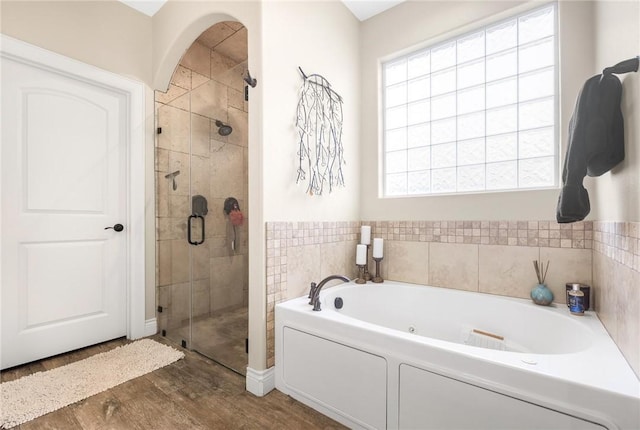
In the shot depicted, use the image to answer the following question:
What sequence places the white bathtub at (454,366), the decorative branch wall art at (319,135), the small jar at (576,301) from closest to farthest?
the white bathtub at (454,366)
the small jar at (576,301)
the decorative branch wall art at (319,135)

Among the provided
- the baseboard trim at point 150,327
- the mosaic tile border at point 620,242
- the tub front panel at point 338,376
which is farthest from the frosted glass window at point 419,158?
the baseboard trim at point 150,327

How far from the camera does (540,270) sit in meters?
1.75

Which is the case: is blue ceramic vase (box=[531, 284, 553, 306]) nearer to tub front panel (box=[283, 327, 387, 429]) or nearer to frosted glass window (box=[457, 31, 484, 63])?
tub front panel (box=[283, 327, 387, 429])

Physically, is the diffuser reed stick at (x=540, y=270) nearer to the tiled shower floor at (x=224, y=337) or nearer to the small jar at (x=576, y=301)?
the small jar at (x=576, y=301)

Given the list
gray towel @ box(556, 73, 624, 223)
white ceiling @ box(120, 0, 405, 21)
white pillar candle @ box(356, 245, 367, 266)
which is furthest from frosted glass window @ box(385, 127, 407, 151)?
gray towel @ box(556, 73, 624, 223)

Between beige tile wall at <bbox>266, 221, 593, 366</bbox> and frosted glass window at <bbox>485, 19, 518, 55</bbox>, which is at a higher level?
frosted glass window at <bbox>485, 19, 518, 55</bbox>

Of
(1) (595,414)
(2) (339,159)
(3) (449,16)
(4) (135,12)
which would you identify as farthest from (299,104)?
(1) (595,414)

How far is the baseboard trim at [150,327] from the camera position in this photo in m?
2.42

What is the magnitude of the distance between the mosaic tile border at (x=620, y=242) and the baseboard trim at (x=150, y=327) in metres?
2.99

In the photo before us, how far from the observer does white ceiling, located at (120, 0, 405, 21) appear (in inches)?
91.5

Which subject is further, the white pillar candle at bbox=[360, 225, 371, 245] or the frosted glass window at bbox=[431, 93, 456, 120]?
the white pillar candle at bbox=[360, 225, 371, 245]

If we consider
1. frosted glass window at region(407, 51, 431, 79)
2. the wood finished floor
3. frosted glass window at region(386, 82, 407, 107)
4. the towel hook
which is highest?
frosted glass window at region(407, 51, 431, 79)

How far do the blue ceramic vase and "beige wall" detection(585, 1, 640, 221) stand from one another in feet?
1.64

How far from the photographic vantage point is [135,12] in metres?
2.42
